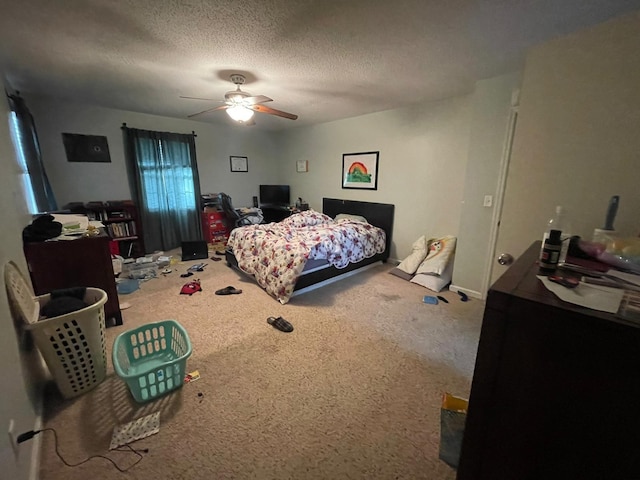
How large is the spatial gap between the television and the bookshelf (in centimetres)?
243

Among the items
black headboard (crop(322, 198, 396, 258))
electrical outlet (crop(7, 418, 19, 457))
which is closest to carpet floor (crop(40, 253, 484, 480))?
electrical outlet (crop(7, 418, 19, 457))

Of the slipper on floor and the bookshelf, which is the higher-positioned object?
the bookshelf

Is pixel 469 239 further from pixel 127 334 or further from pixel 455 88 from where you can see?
pixel 127 334

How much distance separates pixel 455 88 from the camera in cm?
288

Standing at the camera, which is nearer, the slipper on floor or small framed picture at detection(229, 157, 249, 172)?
the slipper on floor

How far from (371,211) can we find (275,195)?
2.40 m

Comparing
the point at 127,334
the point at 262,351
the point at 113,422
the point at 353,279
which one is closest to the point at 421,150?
the point at 353,279

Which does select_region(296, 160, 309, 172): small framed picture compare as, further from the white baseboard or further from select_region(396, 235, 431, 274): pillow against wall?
the white baseboard

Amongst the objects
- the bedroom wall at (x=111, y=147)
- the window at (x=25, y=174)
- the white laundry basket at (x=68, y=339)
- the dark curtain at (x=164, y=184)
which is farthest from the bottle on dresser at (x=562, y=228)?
the bedroom wall at (x=111, y=147)

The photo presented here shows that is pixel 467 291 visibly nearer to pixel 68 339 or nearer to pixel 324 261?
pixel 324 261

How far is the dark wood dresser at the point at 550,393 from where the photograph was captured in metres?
0.59

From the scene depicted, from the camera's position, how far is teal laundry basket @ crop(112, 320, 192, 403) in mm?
1538

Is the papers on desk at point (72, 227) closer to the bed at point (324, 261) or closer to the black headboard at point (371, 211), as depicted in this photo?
the bed at point (324, 261)

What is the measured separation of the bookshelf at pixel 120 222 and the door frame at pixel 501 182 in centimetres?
494
